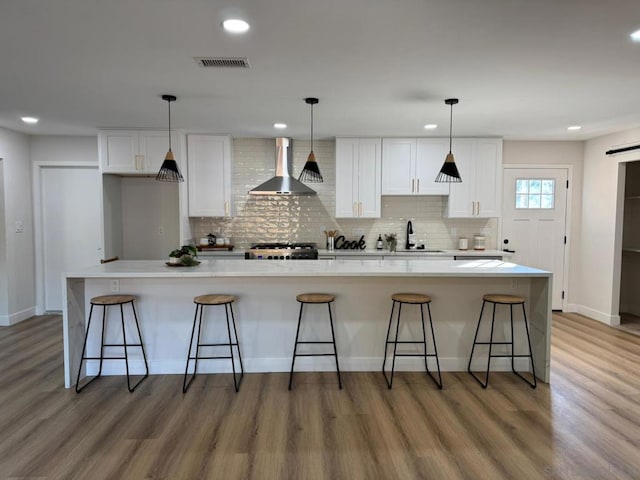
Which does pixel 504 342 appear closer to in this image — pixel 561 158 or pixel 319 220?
pixel 319 220

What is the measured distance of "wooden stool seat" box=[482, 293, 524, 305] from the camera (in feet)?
10.2

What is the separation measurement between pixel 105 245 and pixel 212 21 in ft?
12.7

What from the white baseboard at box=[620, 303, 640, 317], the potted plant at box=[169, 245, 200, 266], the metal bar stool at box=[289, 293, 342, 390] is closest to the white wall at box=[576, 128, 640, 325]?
the white baseboard at box=[620, 303, 640, 317]

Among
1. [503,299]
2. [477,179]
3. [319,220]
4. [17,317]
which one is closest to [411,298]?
[503,299]

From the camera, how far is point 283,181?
5.05m

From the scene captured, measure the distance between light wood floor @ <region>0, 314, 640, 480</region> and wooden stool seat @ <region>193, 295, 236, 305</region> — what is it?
0.71 metres

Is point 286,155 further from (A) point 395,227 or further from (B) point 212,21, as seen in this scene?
(B) point 212,21

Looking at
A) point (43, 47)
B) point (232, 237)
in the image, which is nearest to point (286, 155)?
point (232, 237)

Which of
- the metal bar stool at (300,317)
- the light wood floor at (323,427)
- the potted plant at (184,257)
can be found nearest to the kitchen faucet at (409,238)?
the light wood floor at (323,427)

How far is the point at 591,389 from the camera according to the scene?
312 centimetres

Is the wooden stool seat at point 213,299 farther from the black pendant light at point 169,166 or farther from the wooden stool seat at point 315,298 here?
the black pendant light at point 169,166

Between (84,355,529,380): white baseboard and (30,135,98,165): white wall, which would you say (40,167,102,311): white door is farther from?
(84,355,529,380): white baseboard

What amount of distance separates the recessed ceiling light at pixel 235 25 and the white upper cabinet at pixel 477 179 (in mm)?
3758

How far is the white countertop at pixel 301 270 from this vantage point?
304 cm
